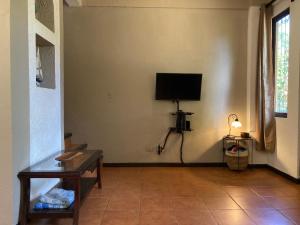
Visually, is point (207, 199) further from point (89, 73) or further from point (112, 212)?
point (89, 73)

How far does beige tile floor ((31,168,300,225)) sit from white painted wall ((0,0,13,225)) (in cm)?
46

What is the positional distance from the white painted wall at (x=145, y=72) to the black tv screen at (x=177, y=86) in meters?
0.14

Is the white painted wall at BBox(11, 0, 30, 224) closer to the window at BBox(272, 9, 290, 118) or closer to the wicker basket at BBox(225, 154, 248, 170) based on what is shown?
the wicker basket at BBox(225, 154, 248, 170)

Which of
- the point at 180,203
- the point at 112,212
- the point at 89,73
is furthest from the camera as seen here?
the point at 89,73

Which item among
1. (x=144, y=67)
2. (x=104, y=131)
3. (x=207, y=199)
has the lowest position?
(x=207, y=199)

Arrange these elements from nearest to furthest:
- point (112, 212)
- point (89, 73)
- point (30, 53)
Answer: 1. point (30, 53)
2. point (112, 212)
3. point (89, 73)

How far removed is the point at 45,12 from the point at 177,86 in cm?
249

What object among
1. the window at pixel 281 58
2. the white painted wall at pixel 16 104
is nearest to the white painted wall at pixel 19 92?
the white painted wall at pixel 16 104

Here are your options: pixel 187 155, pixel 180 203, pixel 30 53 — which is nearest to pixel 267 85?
pixel 187 155

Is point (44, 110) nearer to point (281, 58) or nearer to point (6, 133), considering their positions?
point (6, 133)

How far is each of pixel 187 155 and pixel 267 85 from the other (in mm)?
1784

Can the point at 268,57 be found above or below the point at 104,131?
above

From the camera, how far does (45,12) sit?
3012 millimetres

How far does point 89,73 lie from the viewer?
4.87m
